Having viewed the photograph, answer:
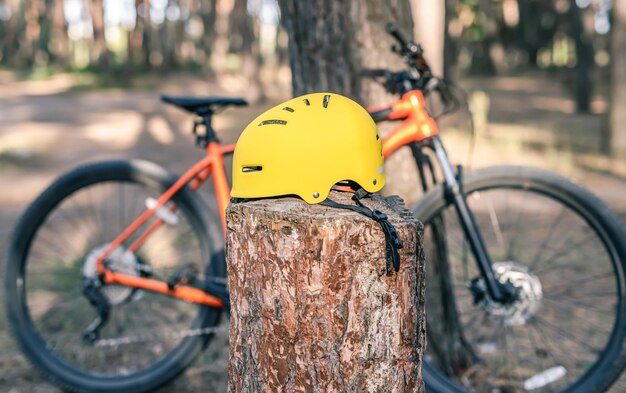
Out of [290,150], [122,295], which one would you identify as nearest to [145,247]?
[122,295]

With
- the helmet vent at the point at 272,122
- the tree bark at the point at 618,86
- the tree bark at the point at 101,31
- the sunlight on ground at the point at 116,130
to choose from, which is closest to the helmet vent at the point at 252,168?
the helmet vent at the point at 272,122

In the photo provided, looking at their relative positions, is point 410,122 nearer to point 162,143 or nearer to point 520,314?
point 520,314

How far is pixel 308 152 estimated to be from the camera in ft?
8.29

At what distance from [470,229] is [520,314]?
41 cm

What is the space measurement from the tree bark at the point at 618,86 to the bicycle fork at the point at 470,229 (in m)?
7.97

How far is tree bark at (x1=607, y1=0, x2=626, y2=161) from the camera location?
1060cm

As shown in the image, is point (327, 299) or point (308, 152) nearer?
point (327, 299)

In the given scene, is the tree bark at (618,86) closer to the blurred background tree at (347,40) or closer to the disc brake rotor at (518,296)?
the blurred background tree at (347,40)

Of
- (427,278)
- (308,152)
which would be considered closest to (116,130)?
(427,278)

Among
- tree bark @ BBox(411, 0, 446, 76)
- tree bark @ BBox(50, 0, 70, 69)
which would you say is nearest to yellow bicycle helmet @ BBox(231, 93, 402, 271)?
tree bark @ BBox(411, 0, 446, 76)

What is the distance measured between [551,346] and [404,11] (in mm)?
2045

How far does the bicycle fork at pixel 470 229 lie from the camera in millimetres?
3338

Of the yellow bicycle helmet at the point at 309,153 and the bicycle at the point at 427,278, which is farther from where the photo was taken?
the bicycle at the point at 427,278

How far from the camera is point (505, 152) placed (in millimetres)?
11555
